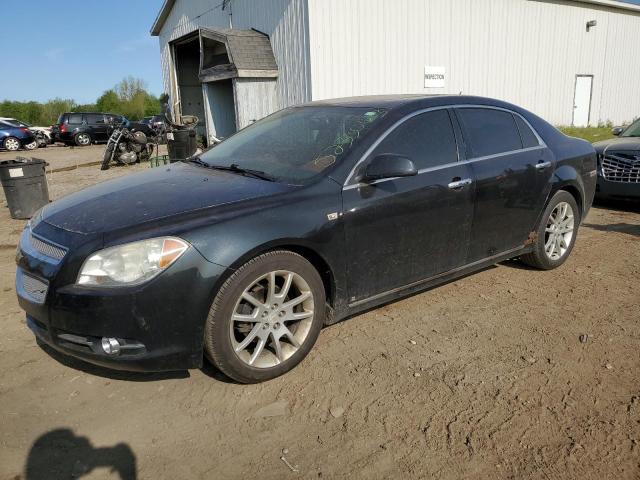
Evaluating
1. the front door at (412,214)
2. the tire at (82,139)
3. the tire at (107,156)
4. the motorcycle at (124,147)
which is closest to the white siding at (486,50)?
the motorcycle at (124,147)

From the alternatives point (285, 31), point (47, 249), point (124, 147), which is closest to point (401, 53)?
point (285, 31)

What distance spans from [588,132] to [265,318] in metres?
19.8

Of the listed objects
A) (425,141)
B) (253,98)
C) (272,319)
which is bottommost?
(272,319)

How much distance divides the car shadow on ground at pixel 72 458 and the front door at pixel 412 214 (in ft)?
5.30

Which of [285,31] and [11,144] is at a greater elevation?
[285,31]

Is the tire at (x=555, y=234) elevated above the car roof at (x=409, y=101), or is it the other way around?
the car roof at (x=409, y=101)

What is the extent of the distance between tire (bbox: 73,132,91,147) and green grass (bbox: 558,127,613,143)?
21.8 metres

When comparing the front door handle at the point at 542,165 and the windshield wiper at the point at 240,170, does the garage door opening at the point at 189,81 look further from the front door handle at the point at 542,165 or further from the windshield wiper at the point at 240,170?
the front door handle at the point at 542,165

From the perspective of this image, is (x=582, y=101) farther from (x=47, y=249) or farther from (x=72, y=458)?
(x=72, y=458)

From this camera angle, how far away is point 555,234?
4750mm

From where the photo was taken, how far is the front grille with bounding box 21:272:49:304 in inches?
107

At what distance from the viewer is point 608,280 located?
15.0ft

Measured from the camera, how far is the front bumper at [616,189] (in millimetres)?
7078

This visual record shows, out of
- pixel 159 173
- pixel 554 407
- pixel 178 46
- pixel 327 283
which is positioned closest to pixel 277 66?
pixel 178 46
